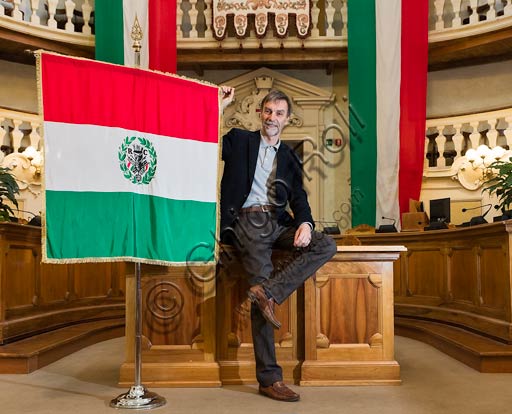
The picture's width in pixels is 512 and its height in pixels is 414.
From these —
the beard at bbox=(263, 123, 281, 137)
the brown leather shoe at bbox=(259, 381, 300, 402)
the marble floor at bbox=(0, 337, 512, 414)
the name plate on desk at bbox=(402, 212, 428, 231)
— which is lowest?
the marble floor at bbox=(0, 337, 512, 414)

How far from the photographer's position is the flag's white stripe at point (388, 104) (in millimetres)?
8562

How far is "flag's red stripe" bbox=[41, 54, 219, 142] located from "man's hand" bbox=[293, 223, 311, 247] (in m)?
0.73

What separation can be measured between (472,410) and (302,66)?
296 inches

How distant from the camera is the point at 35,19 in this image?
8.87m

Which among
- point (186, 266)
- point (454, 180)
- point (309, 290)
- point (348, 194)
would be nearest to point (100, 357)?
point (186, 266)

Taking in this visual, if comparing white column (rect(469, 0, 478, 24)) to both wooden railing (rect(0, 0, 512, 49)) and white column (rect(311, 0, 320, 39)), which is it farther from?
white column (rect(311, 0, 320, 39))

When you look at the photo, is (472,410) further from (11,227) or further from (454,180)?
(454,180)

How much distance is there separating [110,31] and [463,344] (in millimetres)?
6451

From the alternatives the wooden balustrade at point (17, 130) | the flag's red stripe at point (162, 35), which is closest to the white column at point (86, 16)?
the flag's red stripe at point (162, 35)

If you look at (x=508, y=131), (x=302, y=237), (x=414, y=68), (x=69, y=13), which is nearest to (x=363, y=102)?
(x=414, y=68)

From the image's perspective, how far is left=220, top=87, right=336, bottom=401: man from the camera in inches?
132

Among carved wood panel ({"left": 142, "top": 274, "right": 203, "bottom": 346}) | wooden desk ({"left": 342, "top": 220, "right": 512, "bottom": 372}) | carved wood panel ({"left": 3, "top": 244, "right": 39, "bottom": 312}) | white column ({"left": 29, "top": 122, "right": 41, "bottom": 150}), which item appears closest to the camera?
carved wood panel ({"left": 142, "top": 274, "right": 203, "bottom": 346})

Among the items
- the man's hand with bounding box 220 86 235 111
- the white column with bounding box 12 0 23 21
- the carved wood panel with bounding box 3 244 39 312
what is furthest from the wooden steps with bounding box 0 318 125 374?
the white column with bounding box 12 0 23 21

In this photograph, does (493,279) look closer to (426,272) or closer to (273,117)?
(426,272)
